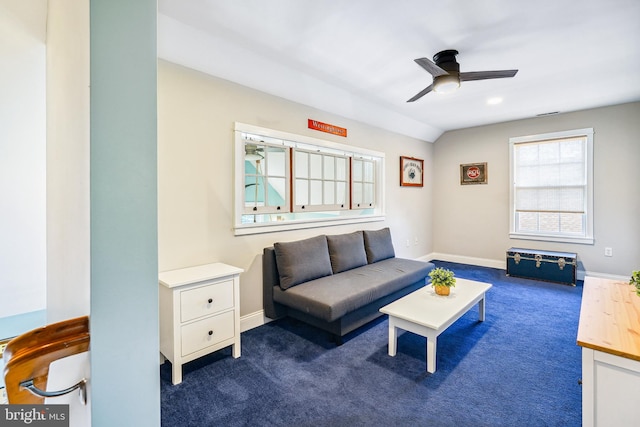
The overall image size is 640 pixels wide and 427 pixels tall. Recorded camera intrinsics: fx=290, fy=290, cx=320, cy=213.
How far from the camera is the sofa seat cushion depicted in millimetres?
2529

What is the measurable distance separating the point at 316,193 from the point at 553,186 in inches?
159

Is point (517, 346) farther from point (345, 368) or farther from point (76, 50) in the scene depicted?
point (76, 50)

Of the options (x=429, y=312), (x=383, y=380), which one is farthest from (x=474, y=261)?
(x=383, y=380)

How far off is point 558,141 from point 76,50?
6.03 m

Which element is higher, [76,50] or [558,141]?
[558,141]

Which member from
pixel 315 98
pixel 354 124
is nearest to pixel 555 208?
pixel 354 124

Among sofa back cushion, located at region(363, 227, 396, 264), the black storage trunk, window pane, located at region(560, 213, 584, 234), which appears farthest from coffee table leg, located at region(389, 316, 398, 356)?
window pane, located at region(560, 213, 584, 234)

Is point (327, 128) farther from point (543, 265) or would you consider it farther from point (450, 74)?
point (543, 265)

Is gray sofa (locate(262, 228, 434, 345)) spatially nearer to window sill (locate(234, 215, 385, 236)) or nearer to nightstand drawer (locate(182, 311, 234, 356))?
window sill (locate(234, 215, 385, 236))

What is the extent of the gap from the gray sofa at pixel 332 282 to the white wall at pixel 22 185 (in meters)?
2.59

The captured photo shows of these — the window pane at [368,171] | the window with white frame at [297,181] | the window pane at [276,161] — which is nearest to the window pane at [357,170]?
the window with white frame at [297,181]

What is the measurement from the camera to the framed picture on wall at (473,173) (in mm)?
5398

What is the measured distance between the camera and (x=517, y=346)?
2.58 metres

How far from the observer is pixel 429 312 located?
2355mm
